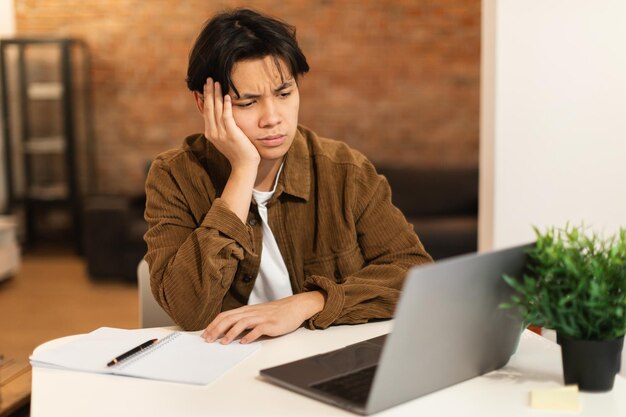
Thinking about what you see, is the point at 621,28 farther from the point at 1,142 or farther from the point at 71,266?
the point at 1,142

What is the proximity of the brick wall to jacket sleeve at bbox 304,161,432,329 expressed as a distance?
455 centimetres

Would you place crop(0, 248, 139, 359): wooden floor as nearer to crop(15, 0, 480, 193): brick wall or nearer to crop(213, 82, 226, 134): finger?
crop(15, 0, 480, 193): brick wall

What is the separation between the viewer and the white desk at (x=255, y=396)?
104 cm

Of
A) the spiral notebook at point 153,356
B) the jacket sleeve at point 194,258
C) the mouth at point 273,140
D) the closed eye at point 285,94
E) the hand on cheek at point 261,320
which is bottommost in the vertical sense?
the spiral notebook at point 153,356

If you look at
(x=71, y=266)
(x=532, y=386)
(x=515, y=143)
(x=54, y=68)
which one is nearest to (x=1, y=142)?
(x=54, y=68)

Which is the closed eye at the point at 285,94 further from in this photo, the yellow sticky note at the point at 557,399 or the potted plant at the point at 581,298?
the yellow sticky note at the point at 557,399

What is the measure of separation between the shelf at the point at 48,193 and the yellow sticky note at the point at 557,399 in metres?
5.90

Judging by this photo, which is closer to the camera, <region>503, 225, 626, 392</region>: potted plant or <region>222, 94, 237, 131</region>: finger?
<region>503, 225, 626, 392</region>: potted plant

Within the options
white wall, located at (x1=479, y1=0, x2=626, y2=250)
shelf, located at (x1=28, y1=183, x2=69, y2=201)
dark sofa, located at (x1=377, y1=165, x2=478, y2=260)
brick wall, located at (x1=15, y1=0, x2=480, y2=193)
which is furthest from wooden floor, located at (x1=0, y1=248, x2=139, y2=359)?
white wall, located at (x1=479, y1=0, x2=626, y2=250)

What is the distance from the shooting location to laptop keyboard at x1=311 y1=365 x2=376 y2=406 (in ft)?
3.45

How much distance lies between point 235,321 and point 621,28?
5.38ft

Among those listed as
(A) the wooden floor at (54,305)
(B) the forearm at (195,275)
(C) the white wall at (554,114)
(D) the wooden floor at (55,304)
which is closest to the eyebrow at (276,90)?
(B) the forearm at (195,275)

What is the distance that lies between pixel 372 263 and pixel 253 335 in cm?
45

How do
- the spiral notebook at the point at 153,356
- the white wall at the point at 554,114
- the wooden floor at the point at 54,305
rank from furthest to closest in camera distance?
the wooden floor at the point at 54,305 < the white wall at the point at 554,114 < the spiral notebook at the point at 153,356
